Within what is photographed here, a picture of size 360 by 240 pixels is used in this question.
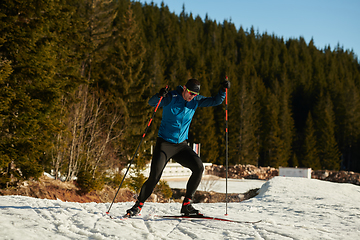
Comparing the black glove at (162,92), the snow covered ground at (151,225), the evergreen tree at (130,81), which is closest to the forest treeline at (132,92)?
the evergreen tree at (130,81)

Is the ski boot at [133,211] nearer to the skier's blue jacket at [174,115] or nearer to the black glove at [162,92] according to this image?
the skier's blue jacket at [174,115]

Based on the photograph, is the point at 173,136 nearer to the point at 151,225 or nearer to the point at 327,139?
the point at 151,225

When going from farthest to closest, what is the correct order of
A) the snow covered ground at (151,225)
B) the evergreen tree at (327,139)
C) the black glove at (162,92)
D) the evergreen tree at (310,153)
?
the evergreen tree at (327,139)
the evergreen tree at (310,153)
the black glove at (162,92)
the snow covered ground at (151,225)

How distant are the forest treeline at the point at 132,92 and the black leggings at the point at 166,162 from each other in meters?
6.04

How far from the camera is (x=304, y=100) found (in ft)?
252

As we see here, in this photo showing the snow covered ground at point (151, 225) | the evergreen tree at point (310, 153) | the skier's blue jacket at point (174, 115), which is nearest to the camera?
the snow covered ground at point (151, 225)

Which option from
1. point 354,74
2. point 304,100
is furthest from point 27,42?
point 354,74

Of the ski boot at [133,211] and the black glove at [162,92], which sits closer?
the black glove at [162,92]

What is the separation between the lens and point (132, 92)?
2953 cm

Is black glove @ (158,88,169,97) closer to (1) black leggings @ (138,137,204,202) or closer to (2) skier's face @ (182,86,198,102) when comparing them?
(2) skier's face @ (182,86,198,102)

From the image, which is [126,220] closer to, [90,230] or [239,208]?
[90,230]

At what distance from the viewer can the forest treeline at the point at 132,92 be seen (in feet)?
31.9

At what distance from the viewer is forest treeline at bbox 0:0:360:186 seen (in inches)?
382

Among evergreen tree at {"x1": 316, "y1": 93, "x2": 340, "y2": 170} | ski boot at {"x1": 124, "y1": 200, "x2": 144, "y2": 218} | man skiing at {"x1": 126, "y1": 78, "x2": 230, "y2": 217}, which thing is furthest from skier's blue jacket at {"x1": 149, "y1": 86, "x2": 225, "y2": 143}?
evergreen tree at {"x1": 316, "y1": 93, "x2": 340, "y2": 170}
